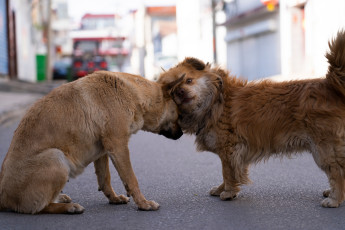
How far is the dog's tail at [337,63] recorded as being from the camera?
4.75 meters

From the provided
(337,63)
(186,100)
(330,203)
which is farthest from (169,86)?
(330,203)

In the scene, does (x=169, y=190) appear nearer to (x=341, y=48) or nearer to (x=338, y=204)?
(x=338, y=204)

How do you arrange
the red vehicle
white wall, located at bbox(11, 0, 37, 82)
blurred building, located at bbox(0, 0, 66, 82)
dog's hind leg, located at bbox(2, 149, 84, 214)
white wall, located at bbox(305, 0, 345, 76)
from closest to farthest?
1. dog's hind leg, located at bbox(2, 149, 84, 214)
2. white wall, located at bbox(305, 0, 345, 76)
3. blurred building, located at bbox(0, 0, 66, 82)
4. white wall, located at bbox(11, 0, 37, 82)
5. the red vehicle

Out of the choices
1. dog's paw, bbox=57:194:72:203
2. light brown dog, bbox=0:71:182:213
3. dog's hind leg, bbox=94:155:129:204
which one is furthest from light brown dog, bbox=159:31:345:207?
dog's paw, bbox=57:194:72:203

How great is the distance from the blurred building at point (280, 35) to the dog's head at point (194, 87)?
10699 mm

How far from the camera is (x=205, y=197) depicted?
525 cm

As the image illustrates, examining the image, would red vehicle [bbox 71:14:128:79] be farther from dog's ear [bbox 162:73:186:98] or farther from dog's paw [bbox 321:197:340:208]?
dog's paw [bbox 321:197:340:208]

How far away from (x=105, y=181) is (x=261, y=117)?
1571 mm

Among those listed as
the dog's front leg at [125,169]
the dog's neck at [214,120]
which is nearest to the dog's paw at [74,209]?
the dog's front leg at [125,169]

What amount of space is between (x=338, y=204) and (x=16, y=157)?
273cm

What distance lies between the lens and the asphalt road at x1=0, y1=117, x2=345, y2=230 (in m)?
4.12

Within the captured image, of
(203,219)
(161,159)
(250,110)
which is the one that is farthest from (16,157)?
(161,159)

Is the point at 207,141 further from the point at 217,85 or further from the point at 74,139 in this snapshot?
the point at 74,139

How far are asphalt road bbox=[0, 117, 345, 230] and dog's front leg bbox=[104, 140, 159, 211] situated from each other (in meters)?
0.08
